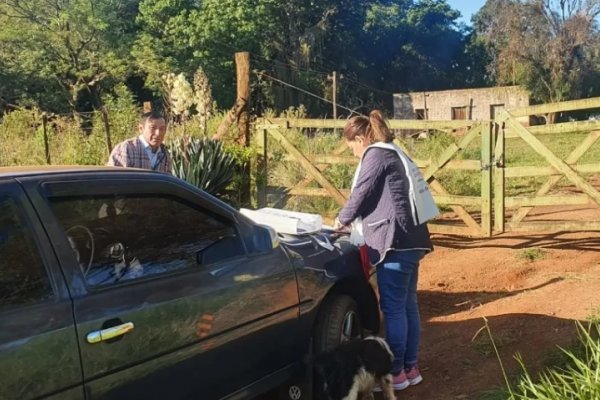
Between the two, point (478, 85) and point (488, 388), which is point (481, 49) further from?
point (488, 388)

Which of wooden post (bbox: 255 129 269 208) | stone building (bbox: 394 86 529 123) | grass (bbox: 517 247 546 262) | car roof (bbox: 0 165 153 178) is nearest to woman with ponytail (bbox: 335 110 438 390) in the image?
car roof (bbox: 0 165 153 178)

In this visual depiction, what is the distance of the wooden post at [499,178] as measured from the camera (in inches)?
304

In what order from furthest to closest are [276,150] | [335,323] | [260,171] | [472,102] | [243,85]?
[472,102] → [276,150] → [260,171] → [243,85] → [335,323]

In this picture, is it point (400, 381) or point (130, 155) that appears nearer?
point (400, 381)

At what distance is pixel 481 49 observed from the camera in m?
62.0

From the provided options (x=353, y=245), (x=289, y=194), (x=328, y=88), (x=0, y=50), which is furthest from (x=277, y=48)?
(x=353, y=245)

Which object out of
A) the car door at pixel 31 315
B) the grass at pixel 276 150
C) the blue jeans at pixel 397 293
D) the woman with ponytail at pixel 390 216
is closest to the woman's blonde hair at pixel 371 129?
the woman with ponytail at pixel 390 216

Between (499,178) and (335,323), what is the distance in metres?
4.47

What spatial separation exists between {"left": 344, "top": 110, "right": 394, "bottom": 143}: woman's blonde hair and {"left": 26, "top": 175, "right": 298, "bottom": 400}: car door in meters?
1.04

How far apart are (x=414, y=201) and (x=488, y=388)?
4.15 feet

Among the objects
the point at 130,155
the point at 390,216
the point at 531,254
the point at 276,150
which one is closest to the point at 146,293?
the point at 390,216

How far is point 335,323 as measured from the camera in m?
4.03

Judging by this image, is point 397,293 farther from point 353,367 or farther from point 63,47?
point 63,47

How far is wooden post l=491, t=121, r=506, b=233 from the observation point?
771 centimetres
